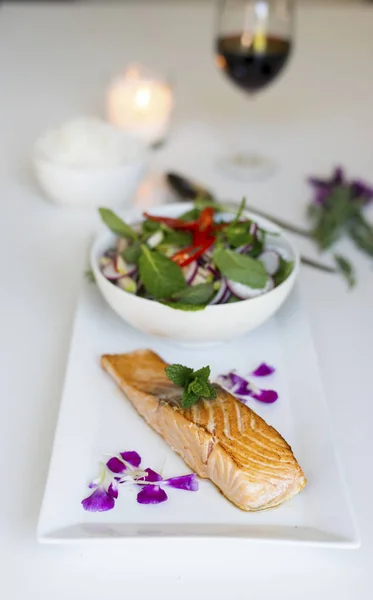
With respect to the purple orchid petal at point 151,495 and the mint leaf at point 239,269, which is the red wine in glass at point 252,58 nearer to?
the mint leaf at point 239,269

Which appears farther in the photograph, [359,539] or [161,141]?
[161,141]

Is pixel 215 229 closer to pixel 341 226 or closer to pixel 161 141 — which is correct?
pixel 341 226

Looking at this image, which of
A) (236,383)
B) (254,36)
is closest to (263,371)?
(236,383)

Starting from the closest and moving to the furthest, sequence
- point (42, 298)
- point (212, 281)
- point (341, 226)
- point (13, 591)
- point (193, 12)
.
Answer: point (13, 591)
point (212, 281)
point (42, 298)
point (341, 226)
point (193, 12)

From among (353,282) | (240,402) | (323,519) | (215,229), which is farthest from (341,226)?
(323,519)

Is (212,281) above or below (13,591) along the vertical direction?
above

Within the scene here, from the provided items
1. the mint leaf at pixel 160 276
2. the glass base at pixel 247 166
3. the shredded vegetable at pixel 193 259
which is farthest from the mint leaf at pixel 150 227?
the glass base at pixel 247 166
